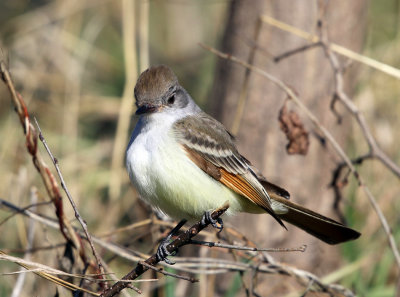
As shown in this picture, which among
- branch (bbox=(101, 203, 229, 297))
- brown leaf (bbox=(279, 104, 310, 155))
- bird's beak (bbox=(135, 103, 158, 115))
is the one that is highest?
brown leaf (bbox=(279, 104, 310, 155))

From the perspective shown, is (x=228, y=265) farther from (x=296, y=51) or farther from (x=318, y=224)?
(x=296, y=51)

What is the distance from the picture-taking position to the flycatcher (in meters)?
3.33

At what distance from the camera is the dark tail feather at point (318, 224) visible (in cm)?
364

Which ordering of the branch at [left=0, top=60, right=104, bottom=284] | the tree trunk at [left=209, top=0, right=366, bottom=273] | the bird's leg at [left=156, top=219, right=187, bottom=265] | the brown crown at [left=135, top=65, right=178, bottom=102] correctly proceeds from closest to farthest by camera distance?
the branch at [left=0, top=60, right=104, bottom=284]
the bird's leg at [left=156, top=219, right=187, bottom=265]
the brown crown at [left=135, top=65, right=178, bottom=102]
the tree trunk at [left=209, top=0, right=366, bottom=273]

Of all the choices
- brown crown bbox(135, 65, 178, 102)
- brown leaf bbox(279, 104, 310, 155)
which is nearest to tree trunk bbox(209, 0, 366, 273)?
brown leaf bbox(279, 104, 310, 155)

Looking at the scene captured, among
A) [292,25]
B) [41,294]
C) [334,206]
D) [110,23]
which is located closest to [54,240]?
[41,294]

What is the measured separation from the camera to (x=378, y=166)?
5.84 metres

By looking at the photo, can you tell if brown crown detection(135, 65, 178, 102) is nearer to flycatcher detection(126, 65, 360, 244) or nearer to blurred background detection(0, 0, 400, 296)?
flycatcher detection(126, 65, 360, 244)

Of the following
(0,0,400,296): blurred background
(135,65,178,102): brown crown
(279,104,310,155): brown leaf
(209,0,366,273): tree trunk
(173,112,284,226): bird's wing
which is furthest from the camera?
(209,0,366,273): tree trunk

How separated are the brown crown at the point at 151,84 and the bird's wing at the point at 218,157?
24cm

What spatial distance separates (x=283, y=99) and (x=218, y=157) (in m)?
1.48

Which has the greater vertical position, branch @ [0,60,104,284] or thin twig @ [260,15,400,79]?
Result: thin twig @ [260,15,400,79]

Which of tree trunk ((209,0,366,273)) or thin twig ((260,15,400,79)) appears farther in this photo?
tree trunk ((209,0,366,273))

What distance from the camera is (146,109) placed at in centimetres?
357
